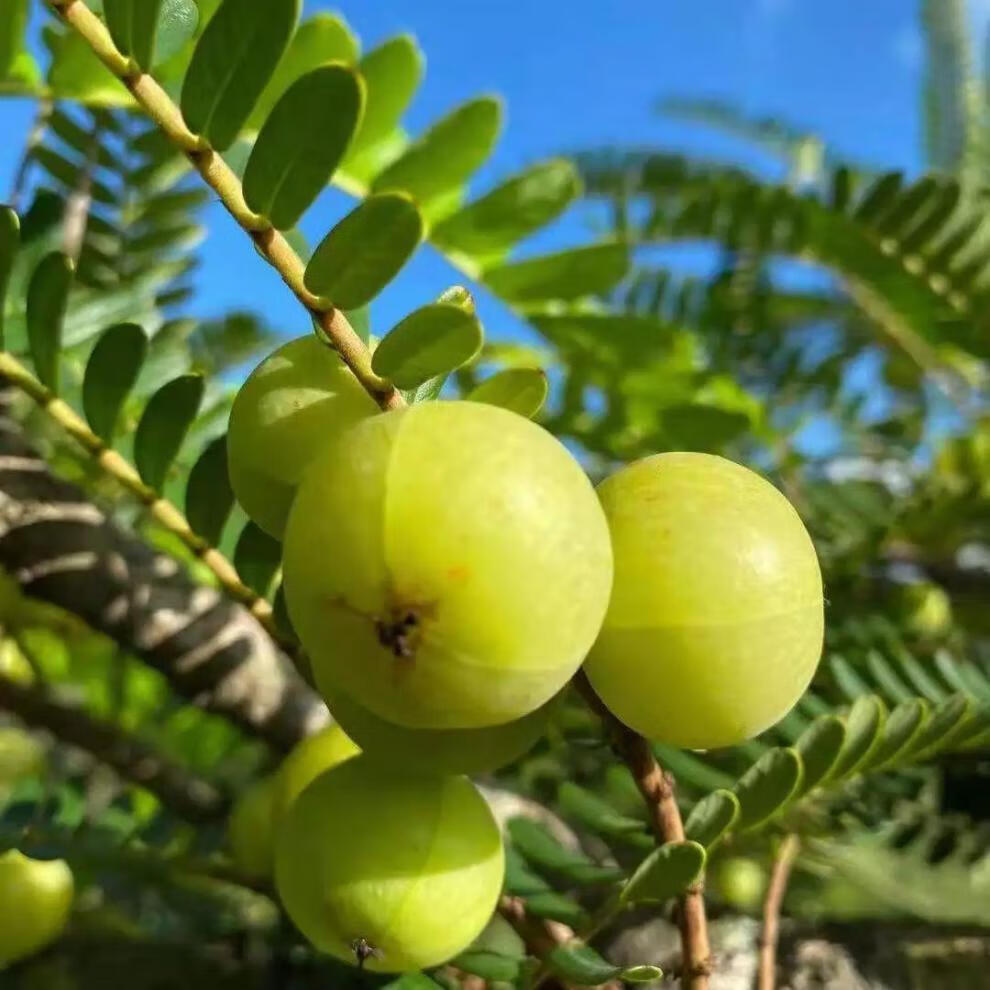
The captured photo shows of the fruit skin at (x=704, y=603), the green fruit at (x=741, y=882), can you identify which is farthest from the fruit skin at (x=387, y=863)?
the green fruit at (x=741, y=882)

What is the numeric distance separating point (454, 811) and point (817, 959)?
1.51 feet

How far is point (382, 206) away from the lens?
44 cm

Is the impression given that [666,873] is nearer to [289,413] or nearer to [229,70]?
[289,413]

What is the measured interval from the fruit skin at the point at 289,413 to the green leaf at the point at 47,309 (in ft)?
0.87

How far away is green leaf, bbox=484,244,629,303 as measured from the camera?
0.93 m

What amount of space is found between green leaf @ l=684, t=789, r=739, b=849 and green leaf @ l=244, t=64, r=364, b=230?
316 mm

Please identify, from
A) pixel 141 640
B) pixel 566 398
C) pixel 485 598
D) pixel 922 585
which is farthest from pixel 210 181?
pixel 922 585

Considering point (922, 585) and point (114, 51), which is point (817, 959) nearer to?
point (922, 585)

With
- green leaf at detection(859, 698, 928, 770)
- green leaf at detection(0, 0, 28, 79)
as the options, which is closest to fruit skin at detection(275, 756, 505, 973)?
green leaf at detection(859, 698, 928, 770)

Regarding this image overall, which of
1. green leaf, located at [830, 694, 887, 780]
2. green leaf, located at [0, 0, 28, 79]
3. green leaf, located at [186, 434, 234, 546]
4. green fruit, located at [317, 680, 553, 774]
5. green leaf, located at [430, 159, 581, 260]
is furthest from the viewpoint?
green leaf, located at [430, 159, 581, 260]

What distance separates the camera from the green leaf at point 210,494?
27.4 inches

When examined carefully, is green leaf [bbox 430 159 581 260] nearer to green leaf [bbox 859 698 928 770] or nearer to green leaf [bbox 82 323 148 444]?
green leaf [bbox 82 323 148 444]

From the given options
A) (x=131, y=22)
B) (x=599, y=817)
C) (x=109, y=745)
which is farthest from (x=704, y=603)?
(x=109, y=745)

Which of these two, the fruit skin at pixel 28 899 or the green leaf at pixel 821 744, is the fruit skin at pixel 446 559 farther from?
the fruit skin at pixel 28 899
